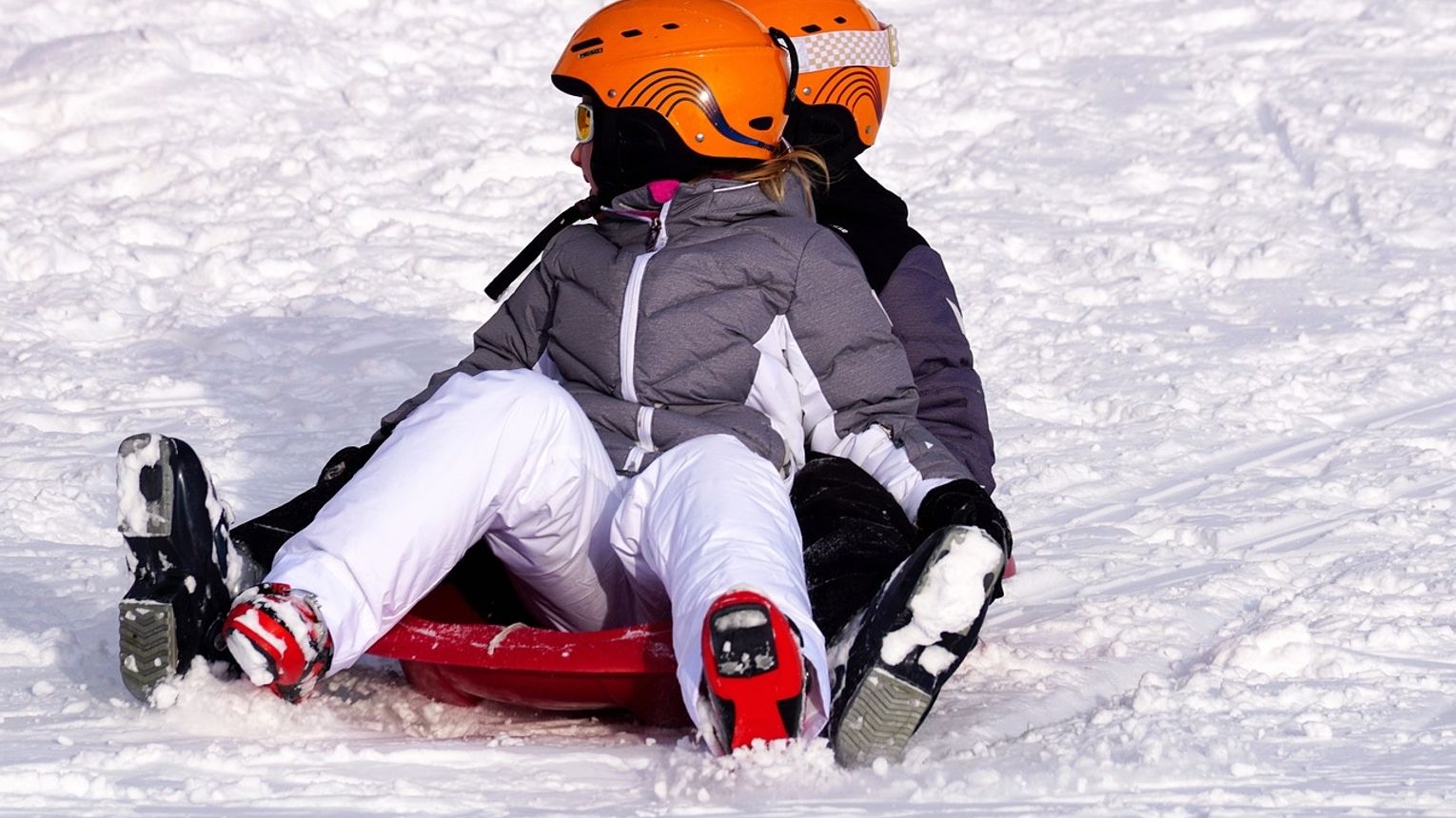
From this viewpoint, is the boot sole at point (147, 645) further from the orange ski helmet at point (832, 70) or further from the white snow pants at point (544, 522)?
the orange ski helmet at point (832, 70)

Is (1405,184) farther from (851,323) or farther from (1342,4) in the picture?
(851,323)

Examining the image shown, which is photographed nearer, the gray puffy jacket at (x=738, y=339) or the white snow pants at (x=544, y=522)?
the white snow pants at (x=544, y=522)

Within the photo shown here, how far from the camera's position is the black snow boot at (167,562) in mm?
2879

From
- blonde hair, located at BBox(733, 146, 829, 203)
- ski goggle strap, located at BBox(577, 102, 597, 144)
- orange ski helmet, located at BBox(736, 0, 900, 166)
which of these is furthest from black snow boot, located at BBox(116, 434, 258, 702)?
orange ski helmet, located at BBox(736, 0, 900, 166)

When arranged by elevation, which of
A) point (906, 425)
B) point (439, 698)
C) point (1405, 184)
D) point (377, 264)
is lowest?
point (1405, 184)

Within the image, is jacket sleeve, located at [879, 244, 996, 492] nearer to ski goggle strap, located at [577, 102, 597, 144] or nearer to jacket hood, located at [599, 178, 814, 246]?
jacket hood, located at [599, 178, 814, 246]

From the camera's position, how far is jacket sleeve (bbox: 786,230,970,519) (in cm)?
353

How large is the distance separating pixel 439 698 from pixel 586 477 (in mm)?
534

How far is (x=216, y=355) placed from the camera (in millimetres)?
5977

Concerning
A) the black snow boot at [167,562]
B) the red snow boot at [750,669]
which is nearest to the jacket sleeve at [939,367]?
the red snow boot at [750,669]

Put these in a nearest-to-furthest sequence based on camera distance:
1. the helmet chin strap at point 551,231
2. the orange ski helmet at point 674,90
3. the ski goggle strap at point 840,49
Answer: the orange ski helmet at point 674,90 < the helmet chin strap at point 551,231 < the ski goggle strap at point 840,49

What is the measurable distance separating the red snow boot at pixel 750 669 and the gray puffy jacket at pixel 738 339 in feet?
2.36

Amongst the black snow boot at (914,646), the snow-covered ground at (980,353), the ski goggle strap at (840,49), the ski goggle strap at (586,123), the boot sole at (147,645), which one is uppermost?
the ski goggle strap at (586,123)

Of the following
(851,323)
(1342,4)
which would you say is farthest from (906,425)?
(1342,4)
